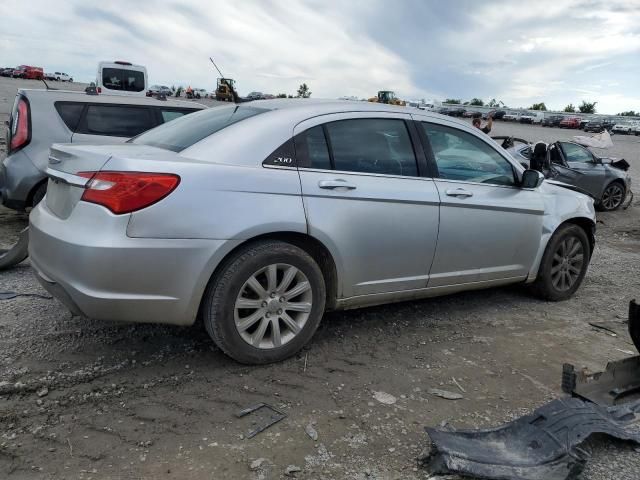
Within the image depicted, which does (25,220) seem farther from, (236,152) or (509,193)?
(509,193)

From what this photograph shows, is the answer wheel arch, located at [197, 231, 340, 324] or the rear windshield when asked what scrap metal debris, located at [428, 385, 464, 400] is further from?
the rear windshield

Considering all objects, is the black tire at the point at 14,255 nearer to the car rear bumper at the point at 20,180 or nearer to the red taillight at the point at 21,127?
the car rear bumper at the point at 20,180

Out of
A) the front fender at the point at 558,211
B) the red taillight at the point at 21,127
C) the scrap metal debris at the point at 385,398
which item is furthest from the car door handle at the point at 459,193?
the red taillight at the point at 21,127

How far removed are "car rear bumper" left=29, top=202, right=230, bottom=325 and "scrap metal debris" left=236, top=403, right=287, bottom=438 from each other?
2.03ft

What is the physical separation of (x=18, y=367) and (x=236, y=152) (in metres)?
1.81

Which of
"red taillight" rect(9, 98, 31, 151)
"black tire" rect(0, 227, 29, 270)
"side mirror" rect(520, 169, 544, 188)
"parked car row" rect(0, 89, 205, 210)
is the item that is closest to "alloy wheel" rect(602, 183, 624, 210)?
"side mirror" rect(520, 169, 544, 188)

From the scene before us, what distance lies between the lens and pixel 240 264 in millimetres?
3193

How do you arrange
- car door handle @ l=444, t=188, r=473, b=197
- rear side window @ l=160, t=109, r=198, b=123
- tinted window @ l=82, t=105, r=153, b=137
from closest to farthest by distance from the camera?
car door handle @ l=444, t=188, r=473, b=197 < tinted window @ l=82, t=105, r=153, b=137 < rear side window @ l=160, t=109, r=198, b=123

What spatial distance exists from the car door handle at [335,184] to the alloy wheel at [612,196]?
976cm

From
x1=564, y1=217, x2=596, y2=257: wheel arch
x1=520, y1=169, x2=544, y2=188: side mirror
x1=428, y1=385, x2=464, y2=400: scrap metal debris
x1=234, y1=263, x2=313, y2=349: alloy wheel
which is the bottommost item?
x1=428, y1=385, x2=464, y2=400: scrap metal debris

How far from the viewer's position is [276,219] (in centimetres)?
328

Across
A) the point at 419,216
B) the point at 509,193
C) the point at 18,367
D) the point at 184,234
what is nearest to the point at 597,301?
the point at 509,193

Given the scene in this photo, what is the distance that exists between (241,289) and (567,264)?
11.0ft

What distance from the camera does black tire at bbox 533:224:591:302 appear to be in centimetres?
495
